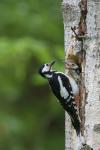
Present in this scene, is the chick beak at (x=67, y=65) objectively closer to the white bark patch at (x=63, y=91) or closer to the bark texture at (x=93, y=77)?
the white bark patch at (x=63, y=91)

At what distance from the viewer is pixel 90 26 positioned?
5594 millimetres

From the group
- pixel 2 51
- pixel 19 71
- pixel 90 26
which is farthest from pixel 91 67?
pixel 19 71

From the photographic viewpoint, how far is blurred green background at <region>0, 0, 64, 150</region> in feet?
27.5

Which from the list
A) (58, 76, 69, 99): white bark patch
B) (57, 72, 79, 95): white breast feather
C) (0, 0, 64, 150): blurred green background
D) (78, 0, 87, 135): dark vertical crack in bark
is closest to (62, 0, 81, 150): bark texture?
(78, 0, 87, 135): dark vertical crack in bark

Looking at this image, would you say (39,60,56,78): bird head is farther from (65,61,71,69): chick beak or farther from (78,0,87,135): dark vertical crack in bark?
(78,0,87,135): dark vertical crack in bark

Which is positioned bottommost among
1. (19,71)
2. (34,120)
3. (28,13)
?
(34,120)

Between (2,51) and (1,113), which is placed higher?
(2,51)

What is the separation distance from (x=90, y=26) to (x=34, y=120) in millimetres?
4724

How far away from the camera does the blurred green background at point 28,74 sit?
330 inches

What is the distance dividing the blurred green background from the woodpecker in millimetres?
797

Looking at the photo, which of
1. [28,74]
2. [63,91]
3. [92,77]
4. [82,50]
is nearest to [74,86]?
[82,50]

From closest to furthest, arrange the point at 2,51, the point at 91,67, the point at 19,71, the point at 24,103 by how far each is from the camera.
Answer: the point at 91,67 < the point at 2,51 < the point at 19,71 < the point at 24,103

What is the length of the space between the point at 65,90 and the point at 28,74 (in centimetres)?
341

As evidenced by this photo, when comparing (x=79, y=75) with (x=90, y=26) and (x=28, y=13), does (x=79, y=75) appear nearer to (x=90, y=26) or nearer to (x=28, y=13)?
(x=90, y=26)
